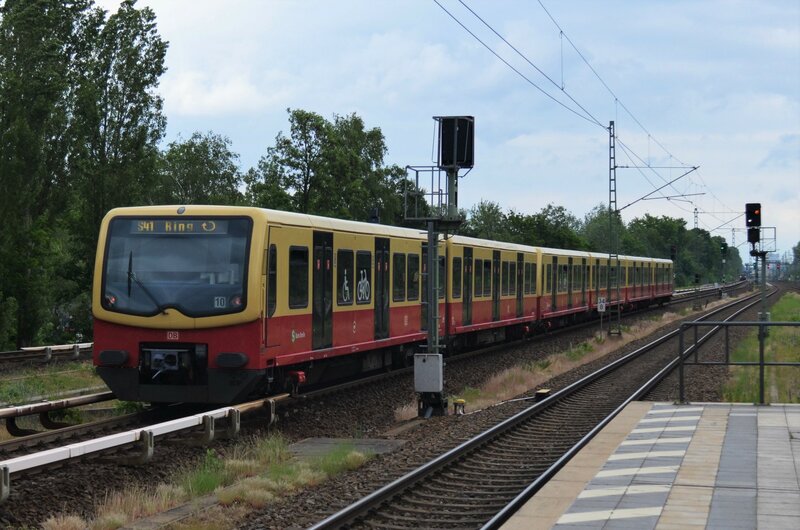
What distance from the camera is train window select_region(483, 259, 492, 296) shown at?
96.5 ft

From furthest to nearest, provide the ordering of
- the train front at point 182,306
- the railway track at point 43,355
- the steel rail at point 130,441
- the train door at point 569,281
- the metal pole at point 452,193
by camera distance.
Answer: the train door at point 569,281 → the railway track at point 43,355 → the metal pole at point 452,193 → the train front at point 182,306 → the steel rail at point 130,441

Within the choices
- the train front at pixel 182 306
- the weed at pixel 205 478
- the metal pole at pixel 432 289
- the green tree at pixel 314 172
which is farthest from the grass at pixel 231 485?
the green tree at pixel 314 172

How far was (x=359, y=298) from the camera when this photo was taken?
19.4m

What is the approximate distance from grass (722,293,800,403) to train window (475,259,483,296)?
6816 mm

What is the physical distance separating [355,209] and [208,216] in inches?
1864

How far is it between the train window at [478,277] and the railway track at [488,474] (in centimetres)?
888

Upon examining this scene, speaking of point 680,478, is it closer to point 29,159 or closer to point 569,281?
point 29,159

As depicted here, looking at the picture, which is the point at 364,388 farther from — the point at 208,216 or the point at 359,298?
the point at 208,216

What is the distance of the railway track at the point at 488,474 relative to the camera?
9.44 m

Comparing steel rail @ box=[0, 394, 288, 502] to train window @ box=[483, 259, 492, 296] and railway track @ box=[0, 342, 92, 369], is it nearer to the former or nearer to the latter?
railway track @ box=[0, 342, 92, 369]

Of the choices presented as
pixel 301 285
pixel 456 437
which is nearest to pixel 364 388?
pixel 301 285

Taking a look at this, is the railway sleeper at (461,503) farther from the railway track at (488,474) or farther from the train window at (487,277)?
the train window at (487,277)

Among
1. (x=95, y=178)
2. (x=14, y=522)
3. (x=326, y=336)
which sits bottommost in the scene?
(x=14, y=522)

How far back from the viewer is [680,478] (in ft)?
33.2
